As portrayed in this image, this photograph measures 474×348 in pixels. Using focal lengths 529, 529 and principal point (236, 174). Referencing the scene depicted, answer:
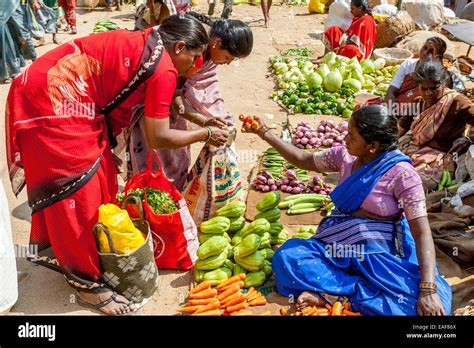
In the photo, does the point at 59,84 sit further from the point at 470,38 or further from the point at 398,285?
the point at 470,38

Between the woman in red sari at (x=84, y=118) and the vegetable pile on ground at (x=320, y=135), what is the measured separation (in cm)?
283

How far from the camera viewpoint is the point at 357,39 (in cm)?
891

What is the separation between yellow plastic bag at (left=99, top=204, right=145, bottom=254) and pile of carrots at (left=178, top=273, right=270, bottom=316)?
0.54 m

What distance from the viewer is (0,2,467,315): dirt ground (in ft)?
11.8

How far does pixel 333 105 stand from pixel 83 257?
4.70m

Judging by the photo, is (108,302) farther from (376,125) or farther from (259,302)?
(376,125)

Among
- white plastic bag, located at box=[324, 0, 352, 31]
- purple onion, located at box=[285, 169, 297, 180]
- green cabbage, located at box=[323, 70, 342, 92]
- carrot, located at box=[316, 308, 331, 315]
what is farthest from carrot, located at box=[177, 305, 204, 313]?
white plastic bag, located at box=[324, 0, 352, 31]

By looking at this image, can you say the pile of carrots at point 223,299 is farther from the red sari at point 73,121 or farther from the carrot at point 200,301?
the red sari at point 73,121

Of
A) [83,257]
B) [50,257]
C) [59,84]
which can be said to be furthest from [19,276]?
[59,84]

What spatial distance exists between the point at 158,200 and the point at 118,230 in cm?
41

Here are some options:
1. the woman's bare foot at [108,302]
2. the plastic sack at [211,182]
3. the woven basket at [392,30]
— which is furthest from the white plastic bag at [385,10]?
the woman's bare foot at [108,302]

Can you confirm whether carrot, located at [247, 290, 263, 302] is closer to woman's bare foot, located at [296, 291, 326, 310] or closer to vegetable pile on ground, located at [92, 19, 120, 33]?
woman's bare foot, located at [296, 291, 326, 310]

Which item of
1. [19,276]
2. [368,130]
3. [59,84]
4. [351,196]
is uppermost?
[59,84]

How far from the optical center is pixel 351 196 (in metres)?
3.38
